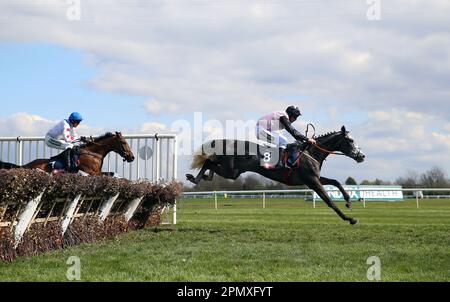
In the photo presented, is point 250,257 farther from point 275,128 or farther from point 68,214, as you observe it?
point 275,128

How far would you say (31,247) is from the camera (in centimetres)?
716

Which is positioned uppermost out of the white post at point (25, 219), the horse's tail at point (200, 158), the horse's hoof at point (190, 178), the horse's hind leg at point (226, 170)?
the horse's tail at point (200, 158)

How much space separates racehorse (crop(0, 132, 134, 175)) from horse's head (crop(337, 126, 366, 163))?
3776 mm

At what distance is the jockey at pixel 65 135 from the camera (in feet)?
33.7

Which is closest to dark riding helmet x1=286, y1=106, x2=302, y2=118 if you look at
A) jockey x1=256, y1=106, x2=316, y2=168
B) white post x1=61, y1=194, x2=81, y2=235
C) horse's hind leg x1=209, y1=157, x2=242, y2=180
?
jockey x1=256, y1=106, x2=316, y2=168

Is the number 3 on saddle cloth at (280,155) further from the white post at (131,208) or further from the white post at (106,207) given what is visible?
the white post at (106,207)

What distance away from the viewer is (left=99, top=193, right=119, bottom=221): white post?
30.6 feet

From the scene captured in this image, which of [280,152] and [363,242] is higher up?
[280,152]

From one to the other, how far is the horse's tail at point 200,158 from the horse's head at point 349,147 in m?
2.34

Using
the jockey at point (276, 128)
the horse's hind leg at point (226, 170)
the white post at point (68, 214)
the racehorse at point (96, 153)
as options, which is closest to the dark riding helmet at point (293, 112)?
the jockey at point (276, 128)

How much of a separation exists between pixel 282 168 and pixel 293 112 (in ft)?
3.32

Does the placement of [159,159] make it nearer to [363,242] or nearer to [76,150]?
[76,150]
